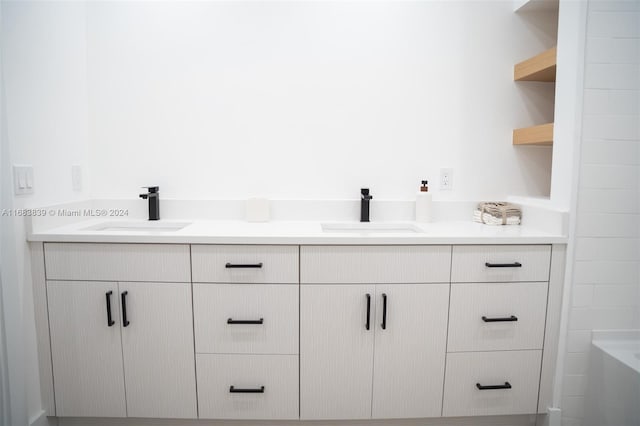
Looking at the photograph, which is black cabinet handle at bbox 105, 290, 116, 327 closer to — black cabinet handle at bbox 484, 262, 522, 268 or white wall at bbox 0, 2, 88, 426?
white wall at bbox 0, 2, 88, 426

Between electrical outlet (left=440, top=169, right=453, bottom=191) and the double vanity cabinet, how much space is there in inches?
22.7

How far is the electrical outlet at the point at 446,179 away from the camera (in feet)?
7.10

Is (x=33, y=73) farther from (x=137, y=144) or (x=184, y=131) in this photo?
(x=184, y=131)

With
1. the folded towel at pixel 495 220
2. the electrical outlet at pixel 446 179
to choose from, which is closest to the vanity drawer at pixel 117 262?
the electrical outlet at pixel 446 179

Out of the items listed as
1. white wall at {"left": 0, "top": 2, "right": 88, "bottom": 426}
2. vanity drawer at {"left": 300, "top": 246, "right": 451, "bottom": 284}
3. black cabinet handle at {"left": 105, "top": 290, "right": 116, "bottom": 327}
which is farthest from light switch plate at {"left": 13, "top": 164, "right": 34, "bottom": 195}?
vanity drawer at {"left": 300, "top": 246, "right": 451, "bottom": 284}

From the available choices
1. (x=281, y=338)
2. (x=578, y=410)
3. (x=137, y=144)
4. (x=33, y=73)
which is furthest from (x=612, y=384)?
(x=33, y=73)

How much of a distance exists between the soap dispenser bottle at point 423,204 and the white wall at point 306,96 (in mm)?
A: 81

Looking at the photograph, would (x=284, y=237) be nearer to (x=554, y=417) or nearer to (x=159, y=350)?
(x=159, y=350)

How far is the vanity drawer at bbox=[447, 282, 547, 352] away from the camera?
66.8 inches

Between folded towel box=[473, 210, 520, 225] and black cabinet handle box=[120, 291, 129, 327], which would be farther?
folded towel box=[473, 210, 520, 225]

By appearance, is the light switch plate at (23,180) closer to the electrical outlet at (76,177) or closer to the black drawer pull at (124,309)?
the electrical outlet at (76,177)

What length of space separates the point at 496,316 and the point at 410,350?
42 cm

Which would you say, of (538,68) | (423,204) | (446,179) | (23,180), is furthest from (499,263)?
(23,180)

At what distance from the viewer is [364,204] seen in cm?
208
